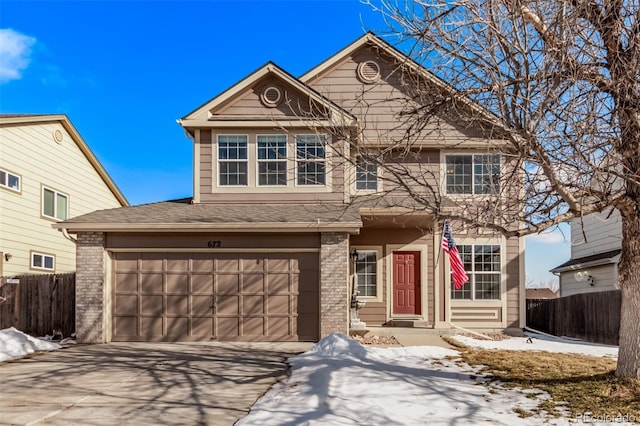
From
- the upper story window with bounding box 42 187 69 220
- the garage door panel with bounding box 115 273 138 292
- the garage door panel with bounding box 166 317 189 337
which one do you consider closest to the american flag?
the garage door panel with bounding box 166 317 189 337

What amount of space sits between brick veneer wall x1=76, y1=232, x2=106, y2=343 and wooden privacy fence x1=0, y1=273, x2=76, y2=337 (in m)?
1.33

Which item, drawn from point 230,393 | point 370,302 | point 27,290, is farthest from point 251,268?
point 27,290

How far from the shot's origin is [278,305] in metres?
12.3

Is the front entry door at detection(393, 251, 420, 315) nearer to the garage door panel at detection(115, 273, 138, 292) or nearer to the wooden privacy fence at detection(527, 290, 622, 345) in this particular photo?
the wooden privacy fence at detection(527, 290, 622, 345)

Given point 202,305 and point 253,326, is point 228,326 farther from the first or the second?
point 202,305

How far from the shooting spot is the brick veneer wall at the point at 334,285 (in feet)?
39.2

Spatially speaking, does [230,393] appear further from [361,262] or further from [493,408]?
[361,262]

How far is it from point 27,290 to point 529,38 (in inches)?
520

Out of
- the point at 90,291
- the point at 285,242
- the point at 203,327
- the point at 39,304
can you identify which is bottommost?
the point at 203,327

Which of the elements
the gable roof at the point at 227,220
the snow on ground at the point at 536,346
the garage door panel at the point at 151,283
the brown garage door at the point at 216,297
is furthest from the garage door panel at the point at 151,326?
the snow on ground at the point at 536,346

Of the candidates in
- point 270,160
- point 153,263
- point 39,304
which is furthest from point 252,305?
point 39,304

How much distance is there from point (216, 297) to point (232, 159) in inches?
144

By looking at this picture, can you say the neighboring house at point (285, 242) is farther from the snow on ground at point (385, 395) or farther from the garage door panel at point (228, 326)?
the snow on ground at point (385, 395)

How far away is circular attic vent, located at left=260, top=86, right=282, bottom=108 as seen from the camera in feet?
44.9
